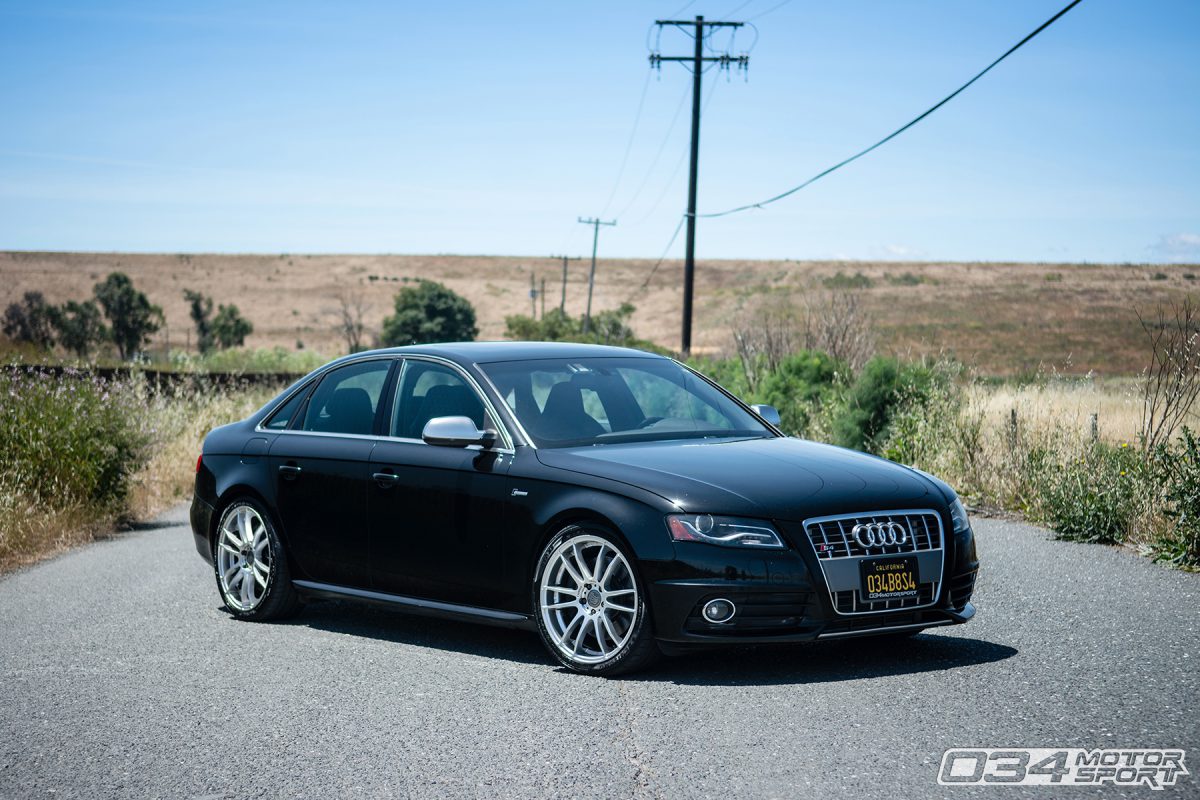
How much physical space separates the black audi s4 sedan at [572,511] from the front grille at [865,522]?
0.03 ft

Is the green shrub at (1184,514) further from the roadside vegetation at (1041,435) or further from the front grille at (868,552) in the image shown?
the front grille at (868,552)

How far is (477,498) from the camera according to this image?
7.52 meters

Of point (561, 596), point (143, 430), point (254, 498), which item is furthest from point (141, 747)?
point (143, 430)

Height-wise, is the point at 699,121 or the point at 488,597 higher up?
the point at 699,121

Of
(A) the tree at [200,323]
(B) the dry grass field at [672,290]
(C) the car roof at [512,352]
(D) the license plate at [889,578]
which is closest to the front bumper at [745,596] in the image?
(D) the license plate at [889,578]

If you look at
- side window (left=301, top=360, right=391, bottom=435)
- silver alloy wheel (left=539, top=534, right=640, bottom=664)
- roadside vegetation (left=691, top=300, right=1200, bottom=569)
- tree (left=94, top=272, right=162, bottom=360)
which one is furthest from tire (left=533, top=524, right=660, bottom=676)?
tree (left=94, top=272, right=162, bottom=360)

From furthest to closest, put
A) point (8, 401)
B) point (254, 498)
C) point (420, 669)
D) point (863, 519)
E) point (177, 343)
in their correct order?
point (177, 343) < point (8, 401) < point (254, 498) < point (420, 669) < point (863, 519)

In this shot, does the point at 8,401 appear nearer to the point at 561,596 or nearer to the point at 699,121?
the point at 561,596

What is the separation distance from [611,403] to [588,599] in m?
1.45

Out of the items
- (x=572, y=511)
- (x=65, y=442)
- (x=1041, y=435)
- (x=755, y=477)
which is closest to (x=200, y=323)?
(x=65, y=442)

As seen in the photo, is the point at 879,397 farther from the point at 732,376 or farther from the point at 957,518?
the point at 957,518

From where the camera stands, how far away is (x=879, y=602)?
265 inches

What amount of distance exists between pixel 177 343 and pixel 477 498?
101903mm

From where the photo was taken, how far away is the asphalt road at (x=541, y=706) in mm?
5324
